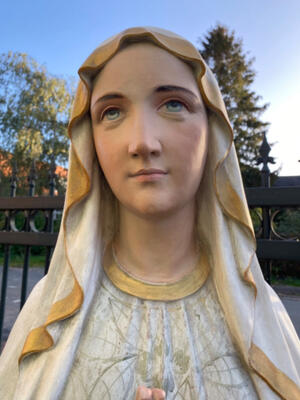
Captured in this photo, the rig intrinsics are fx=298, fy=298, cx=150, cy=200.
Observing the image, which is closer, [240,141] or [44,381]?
[44,381]

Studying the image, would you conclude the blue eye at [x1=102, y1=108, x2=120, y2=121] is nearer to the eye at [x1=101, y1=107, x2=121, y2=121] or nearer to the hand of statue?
the eye at [x1=101, y1=107, x2=121, y2=121]

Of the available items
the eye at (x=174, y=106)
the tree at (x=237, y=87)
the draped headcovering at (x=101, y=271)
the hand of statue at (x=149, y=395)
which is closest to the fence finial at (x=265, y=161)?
the draped headcovering at (x=101, y=271)

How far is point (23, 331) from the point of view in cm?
119

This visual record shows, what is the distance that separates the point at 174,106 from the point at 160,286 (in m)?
0.69

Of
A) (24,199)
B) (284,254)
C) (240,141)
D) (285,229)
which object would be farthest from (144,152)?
(240,141)

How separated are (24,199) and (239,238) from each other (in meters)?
1.60

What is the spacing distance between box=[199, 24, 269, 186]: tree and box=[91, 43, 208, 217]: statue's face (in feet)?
44.8

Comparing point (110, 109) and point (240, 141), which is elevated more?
point (240, 141)

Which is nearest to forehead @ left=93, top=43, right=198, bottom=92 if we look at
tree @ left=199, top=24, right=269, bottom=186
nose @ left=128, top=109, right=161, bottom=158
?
nose @ left=128, top=109, right=161, bottom=158

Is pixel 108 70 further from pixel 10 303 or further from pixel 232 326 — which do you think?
pixel 10 303

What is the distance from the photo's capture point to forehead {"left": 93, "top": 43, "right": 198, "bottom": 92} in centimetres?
108

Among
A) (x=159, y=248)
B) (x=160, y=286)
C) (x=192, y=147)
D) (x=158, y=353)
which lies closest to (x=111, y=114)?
(x=192, y=147)

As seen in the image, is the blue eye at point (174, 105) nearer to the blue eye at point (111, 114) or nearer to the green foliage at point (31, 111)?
the blue eye at point (111, 114)

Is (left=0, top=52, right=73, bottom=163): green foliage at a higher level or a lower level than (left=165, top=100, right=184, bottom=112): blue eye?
higher
